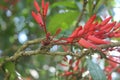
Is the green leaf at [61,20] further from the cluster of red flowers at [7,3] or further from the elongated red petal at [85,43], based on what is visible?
the elongated red petal at [85,43]

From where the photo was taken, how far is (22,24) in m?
2.53

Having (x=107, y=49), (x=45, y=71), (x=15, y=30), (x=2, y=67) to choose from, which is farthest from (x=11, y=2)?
(x=107, y=49)

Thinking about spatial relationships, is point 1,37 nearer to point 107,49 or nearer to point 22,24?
point 22,24

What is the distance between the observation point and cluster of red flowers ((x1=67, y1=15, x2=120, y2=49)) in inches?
45.8

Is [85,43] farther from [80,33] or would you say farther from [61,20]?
[61,20]

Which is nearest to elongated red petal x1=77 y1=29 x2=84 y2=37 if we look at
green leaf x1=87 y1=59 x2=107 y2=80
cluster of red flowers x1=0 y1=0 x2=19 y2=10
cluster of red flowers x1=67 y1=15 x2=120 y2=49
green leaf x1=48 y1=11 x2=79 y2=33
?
cluster of red flowers x1=67 y1=15 x2=120 y2=49

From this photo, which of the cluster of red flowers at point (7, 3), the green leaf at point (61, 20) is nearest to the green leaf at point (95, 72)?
the green leaf at point (61, 20)

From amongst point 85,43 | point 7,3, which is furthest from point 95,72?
point 7,3

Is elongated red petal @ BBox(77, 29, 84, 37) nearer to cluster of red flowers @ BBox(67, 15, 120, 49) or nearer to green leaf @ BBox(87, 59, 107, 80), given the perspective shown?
Answer: cluster of red flowers @ BBox(67, 15, 120, 49)

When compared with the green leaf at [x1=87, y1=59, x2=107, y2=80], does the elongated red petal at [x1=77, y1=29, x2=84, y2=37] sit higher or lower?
higher

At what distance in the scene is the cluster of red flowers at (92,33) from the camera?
3.82 ft

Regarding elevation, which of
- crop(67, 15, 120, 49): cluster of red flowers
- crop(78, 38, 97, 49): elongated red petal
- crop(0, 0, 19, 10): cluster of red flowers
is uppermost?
crop(0, 0, 19, 10): cluster of red flowers

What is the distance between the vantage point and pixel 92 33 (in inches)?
46.4

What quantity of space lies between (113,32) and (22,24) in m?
1.39
